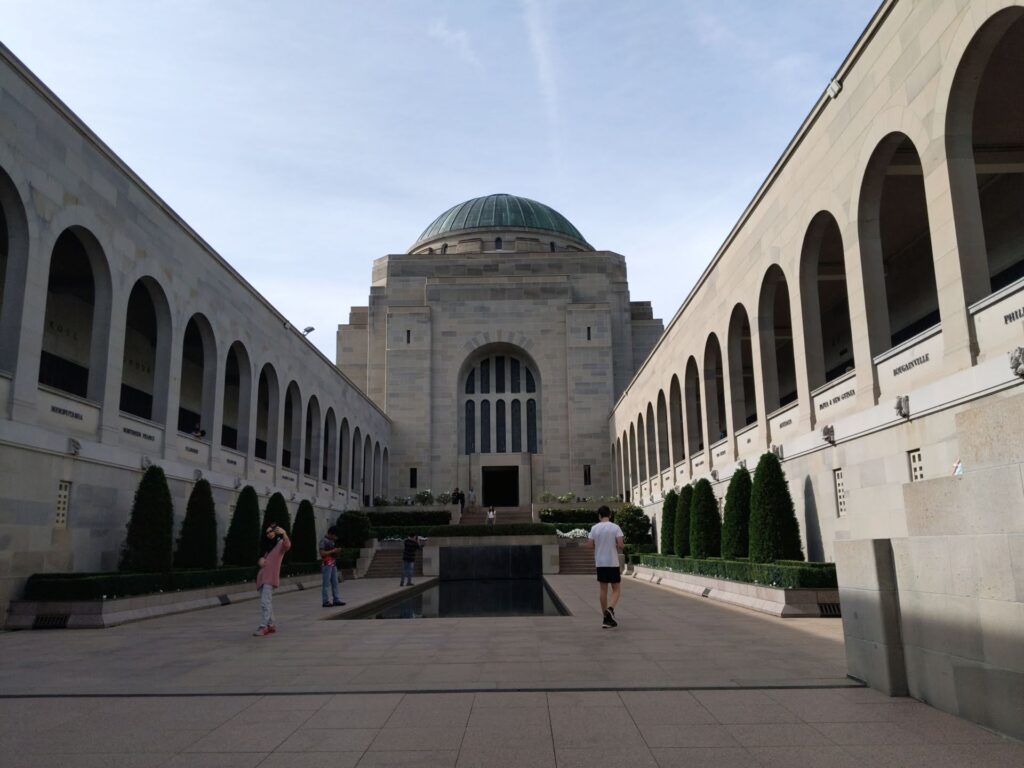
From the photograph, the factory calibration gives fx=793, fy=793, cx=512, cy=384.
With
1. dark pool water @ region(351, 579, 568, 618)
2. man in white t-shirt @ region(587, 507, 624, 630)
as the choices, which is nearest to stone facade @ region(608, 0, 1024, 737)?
man in white t-shirt @ region(587, 507, 624, 630)

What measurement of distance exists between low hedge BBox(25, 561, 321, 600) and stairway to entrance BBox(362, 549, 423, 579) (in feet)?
37.6

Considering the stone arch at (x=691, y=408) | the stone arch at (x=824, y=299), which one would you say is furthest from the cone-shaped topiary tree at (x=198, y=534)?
the stone arch at (x=691, y=408)


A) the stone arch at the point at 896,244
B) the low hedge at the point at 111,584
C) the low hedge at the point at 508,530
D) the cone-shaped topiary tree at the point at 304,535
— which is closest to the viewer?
the low hedge at the point at 111,584

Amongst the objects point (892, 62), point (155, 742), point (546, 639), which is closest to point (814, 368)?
point (892, 62)

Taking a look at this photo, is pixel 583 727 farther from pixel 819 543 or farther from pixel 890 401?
pixel 819 543

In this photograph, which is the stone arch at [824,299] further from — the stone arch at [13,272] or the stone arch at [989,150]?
the stone arch at [13,272]

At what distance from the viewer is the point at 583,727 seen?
5.62m

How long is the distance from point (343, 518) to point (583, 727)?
2578 cm

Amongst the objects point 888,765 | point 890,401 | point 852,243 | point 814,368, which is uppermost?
point 852,243

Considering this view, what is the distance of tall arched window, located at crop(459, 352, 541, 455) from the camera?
4678 centimetres

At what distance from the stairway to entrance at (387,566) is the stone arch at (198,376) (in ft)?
26.9

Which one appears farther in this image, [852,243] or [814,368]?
[814,368]

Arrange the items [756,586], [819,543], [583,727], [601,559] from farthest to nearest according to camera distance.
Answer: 1. [819,543]
2. [756,586]
3. [601,559]
4. [583,727]

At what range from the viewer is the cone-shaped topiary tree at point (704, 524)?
20.7 meters
